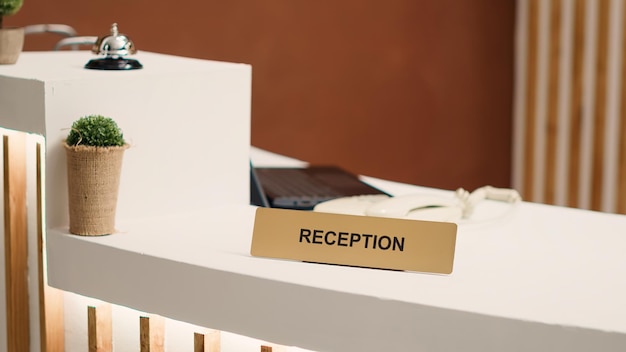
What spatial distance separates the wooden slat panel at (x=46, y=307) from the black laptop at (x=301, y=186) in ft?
1.57

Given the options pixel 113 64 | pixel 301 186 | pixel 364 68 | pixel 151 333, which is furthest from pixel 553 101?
pixel 151 333

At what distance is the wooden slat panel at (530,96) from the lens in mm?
4543

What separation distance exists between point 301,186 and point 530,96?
282cm

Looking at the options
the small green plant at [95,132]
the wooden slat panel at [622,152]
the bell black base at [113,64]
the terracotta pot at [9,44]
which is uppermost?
the terracotta pot at [9,44]

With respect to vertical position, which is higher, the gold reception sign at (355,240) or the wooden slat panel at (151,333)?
the gold reception sign at (355,240)

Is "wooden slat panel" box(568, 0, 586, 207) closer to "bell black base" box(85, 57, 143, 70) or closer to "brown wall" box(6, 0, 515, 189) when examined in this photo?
"brown wall" box(6, 0, 515, 189)

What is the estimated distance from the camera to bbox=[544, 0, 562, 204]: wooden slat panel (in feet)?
14.6

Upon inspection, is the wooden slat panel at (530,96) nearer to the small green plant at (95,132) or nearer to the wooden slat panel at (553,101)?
the wooden slat panel at (553,101)

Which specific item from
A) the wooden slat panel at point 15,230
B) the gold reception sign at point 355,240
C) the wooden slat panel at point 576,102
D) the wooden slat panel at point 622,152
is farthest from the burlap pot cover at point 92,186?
the wooden slat panel at point 576,102

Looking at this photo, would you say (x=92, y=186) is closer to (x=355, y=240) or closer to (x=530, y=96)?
(x=355, y=240)

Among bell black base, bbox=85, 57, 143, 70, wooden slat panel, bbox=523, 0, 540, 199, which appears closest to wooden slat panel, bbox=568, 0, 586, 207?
wooden slat panel, bbox=523, 0, 540, 199

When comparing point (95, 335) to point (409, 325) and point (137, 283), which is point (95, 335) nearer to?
point (137, 283)

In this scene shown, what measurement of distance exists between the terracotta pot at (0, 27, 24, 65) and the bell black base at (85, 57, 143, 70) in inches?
7.5

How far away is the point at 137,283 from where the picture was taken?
1447mm
